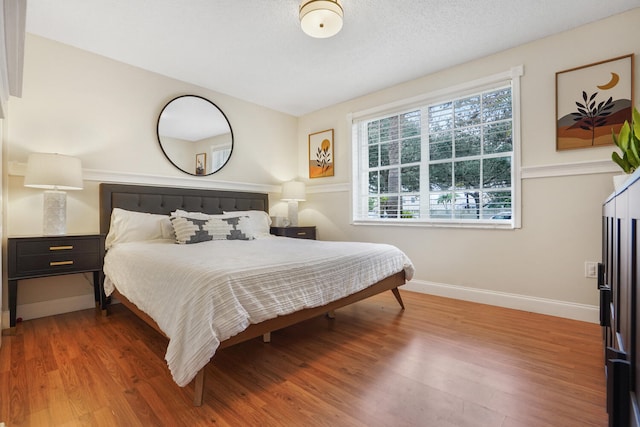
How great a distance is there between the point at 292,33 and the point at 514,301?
10.1ft

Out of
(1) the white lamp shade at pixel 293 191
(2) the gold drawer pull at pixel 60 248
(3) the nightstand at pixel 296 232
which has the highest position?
(1) the white lamp shade at pixel 293 191

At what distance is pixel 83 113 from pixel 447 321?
373 centimetres

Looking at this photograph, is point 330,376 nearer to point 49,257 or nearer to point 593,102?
point 49,257

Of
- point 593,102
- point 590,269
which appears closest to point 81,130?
point 593,102

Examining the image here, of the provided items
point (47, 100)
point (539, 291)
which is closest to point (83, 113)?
point (47, 100)

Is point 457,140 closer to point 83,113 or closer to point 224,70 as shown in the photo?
point 224,70

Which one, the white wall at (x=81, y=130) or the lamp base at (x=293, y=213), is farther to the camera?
the lamp base at (x=293, y=213)

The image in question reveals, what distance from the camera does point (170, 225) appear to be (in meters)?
2.92

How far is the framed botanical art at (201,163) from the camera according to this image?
3.55 m

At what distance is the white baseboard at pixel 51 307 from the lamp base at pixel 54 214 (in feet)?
2.13

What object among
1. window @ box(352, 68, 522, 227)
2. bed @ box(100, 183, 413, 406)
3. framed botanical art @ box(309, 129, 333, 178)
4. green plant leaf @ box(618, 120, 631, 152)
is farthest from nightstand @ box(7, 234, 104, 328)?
green plant leaf @ box(618, 120, 631, 152)

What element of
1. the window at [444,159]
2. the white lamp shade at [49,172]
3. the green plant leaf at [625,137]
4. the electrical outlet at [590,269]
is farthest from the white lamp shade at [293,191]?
the green plant leaf at [625,137]

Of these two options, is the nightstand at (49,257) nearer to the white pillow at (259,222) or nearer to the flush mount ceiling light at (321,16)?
the white pillow at (259,222)

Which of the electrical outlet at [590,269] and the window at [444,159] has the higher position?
the window at [444,159]
